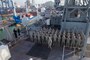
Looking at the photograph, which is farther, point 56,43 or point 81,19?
point 81,19

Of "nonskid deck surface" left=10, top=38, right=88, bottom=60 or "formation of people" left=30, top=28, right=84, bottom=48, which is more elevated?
"formation of people" left=30, top=28, right=84, bottom=48

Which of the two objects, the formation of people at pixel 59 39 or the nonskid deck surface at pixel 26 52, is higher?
the formation of people at pixel 59 39

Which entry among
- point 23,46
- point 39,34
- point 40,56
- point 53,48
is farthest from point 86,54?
point 23,46

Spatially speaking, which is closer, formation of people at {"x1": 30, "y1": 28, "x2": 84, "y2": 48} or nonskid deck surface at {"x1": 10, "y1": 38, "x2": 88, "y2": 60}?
nonskid deck surface at {"x1": 10, "y1": 38, "x2": 88, "y2": 60}

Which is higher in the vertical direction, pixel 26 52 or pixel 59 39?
pixel 59 39

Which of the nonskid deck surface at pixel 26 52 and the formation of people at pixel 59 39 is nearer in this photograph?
the nonskid deck surface at pixel 26 52

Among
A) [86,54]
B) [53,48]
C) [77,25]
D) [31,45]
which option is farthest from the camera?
[77,25]

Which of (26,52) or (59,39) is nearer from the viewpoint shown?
(26,52)

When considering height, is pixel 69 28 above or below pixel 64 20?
below

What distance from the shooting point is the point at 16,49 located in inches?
366

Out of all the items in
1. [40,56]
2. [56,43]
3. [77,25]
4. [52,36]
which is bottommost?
[40,56]

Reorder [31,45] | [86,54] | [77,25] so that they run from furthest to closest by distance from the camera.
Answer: [77,25] → [31,45] → [86,54]

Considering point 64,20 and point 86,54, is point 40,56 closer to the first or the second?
point 86,54

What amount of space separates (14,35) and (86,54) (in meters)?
8.03
